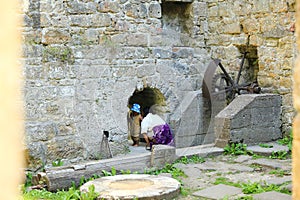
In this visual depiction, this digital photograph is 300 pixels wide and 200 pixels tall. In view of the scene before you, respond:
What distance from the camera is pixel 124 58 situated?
29.0 feet

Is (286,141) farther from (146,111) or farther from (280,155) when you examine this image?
(146,111)

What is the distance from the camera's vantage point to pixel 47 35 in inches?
318

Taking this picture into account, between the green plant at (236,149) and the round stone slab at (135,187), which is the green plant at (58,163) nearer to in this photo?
the round stone slab at (135,187)

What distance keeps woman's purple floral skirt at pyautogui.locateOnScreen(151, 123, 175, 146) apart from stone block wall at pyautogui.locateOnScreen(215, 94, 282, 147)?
0.86 metres

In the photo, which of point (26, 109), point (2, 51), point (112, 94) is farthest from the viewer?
point (112, 94)

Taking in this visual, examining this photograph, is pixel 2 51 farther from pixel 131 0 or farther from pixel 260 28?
pixel 260 28

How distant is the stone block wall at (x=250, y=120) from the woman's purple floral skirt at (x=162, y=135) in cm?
86

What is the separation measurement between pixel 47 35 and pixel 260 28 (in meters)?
3.80

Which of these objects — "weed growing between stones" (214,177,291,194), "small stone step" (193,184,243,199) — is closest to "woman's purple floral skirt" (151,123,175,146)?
"weed growing between stones" (214,177,291,194)

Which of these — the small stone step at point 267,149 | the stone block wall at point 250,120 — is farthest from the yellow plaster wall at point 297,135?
the stone block wall at point 250,120

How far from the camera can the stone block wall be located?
8391 mm

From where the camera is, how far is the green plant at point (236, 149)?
8164 millimetres

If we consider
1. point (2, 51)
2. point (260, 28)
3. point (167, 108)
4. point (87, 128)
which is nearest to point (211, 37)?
point (260, 28)

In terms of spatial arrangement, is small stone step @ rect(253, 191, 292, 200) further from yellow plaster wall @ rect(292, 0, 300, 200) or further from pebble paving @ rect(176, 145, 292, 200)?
yellow plaster wall @ rect(292, 0, 300, 200)
